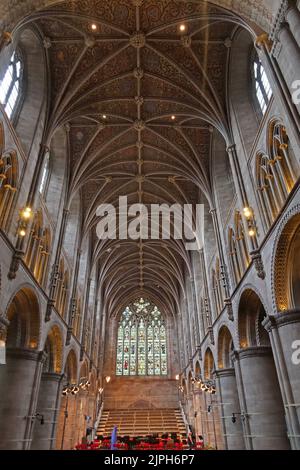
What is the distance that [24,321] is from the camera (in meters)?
14.8

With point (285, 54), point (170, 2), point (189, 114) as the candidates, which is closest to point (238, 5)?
point (285, 54)

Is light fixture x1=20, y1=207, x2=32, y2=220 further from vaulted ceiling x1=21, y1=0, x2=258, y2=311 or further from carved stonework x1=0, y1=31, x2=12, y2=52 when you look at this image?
carved stonework x1=0, y1=31, x2=12, y2=52

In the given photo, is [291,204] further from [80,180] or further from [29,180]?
[80,180]

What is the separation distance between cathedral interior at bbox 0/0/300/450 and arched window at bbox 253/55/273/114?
126mm

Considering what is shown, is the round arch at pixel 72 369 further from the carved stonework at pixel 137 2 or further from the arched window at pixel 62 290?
the carved stonework at pixel 137 2

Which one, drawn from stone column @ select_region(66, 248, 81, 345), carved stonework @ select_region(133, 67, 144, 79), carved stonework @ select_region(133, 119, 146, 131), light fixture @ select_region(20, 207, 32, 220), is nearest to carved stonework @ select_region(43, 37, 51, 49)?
carved stonework @ select_region(133, 67, 144, 79)

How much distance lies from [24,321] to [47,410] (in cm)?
527

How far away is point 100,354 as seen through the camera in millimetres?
38219

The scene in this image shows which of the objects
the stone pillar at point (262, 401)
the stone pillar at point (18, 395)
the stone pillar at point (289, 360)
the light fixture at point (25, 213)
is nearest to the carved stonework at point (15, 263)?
the light fixture at point (25, 213)

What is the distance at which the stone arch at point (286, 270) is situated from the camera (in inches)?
413

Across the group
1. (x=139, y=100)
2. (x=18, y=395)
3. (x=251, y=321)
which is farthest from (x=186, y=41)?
(x=18, y=395)

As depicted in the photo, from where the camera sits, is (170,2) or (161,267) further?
(161,267)

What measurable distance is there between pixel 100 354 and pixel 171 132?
28.2 metres

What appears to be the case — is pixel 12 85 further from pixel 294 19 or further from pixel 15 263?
pixel 294 19
